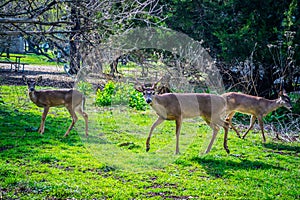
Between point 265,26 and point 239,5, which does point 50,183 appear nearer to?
point 265,26

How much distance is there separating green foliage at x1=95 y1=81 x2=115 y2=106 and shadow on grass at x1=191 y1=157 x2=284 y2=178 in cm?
714

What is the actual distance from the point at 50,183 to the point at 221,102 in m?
4.83

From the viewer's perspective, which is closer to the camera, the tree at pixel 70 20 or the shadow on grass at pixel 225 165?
the tree at pixel 70 20

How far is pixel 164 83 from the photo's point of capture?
15945 mm

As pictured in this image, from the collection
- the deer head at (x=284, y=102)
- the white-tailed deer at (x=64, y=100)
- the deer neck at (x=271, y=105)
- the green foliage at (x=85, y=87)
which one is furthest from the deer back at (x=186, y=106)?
the green foliage at (x=85, y=87)

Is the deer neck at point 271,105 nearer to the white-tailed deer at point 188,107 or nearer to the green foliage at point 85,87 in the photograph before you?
the white-tailed deer at point 188,107

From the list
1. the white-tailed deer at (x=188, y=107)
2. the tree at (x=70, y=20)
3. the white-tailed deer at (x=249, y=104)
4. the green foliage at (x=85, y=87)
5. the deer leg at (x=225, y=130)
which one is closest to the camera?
the tree at (x=70, y=20)

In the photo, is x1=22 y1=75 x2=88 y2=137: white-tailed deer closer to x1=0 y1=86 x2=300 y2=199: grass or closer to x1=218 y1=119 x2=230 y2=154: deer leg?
x1=0 y1=86 x2=300 y2=199: grass

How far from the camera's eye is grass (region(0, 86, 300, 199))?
6.82 metres

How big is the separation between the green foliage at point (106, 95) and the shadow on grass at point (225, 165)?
714cm

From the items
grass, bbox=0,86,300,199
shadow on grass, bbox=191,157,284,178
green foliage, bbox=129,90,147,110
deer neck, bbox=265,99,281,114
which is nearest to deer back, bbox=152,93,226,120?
grass, bbox=0,86,300,199

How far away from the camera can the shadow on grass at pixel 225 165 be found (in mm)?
8250

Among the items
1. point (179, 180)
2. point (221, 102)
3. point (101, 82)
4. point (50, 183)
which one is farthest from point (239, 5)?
point (50, 183)

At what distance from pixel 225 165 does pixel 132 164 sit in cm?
186
